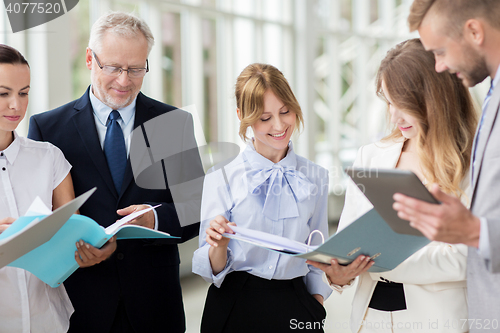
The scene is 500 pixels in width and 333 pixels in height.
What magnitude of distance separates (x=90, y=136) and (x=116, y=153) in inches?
5.1

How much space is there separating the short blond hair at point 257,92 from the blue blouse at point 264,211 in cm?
17

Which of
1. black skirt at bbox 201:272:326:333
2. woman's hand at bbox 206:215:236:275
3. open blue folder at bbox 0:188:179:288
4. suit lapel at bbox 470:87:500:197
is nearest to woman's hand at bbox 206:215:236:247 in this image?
woman's hand at bbox 206:215:236:275

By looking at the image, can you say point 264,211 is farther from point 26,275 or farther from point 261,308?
point 26,275

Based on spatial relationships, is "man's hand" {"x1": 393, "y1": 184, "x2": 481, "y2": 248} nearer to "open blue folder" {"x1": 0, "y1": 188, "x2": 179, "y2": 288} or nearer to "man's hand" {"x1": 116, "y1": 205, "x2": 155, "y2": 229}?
"open blue folder" {"x1": 0, "y1": 188, "x2": 179, "y2": 288}

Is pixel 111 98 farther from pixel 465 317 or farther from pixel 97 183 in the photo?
pixel 465 317

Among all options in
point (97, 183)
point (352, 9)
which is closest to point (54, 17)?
point (97, 183)

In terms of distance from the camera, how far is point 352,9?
757cm

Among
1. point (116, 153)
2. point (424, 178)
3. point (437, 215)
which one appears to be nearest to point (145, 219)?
point (116, 153)

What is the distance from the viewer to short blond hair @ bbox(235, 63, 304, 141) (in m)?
1.93

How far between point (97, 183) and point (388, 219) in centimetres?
127

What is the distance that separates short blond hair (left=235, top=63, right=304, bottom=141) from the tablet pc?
0.84m

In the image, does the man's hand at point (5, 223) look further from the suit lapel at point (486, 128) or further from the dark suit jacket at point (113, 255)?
the suit lapel at point (486, 128)

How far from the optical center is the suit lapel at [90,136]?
200 cm

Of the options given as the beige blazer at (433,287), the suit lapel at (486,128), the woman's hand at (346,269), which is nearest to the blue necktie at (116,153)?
the woman's hand at (346,269)
